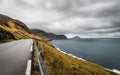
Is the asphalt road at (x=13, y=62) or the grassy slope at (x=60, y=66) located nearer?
the asphalt road at (x=13, y=62)

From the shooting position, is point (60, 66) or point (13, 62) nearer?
A: point (13, 62)

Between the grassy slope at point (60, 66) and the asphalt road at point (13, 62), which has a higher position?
the asphalt road at point (13, 62)

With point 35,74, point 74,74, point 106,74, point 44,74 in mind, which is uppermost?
point 44,74

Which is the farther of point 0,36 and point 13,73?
point 0,36

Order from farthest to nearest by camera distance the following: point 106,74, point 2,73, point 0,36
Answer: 1. point 0,36
2. point 106,74
3. point 2,73

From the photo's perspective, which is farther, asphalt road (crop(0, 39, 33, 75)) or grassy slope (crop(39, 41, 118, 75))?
grassy slope (crop(39, 41, 118, 75))

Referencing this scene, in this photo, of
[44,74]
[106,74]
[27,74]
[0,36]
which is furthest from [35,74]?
[0,36]

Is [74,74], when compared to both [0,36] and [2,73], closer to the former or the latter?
[2,73]

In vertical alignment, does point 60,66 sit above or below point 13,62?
below

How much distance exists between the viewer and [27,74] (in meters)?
6.86

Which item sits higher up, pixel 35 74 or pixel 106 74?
pixel 35 74

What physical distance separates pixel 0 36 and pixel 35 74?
53618 millimetres

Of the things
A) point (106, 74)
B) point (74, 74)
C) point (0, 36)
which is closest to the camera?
point (74, 74)

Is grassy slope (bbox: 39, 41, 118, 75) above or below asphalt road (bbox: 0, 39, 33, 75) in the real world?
below
